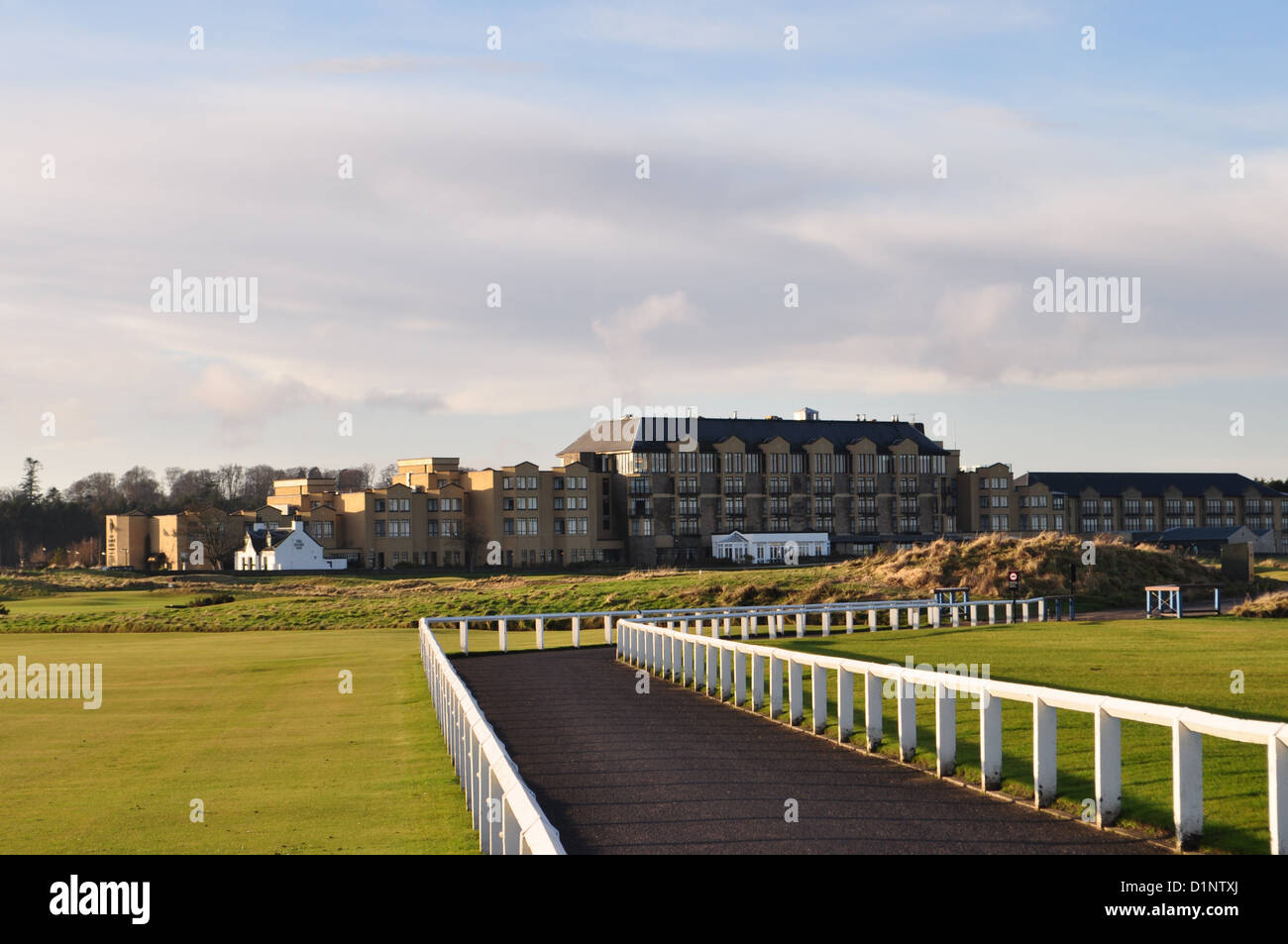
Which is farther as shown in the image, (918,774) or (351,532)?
(351,532)

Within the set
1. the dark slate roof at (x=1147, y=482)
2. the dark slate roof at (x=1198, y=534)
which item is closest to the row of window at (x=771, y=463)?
the dark slate roof at (x=1147, y=482)

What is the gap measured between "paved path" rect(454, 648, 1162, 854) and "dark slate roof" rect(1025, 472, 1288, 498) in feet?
448

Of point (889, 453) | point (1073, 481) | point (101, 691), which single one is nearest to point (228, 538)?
point (889, 453)

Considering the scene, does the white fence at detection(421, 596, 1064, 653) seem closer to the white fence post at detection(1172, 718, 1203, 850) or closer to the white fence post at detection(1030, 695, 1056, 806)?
the white fence post at detection(1030, 695, 1056, 806)

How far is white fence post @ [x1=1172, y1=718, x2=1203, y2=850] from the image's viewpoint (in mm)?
8914

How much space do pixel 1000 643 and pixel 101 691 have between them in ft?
57.0

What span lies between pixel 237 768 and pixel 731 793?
6.79 m

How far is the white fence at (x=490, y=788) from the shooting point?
6970mm

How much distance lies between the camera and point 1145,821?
9.69 m

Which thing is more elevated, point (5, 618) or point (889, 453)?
point (889, 453)

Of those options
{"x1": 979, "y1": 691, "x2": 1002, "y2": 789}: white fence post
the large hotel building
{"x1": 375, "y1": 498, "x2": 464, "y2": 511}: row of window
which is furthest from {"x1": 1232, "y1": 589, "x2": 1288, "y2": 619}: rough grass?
{"x1": 375, "y1": 498, "x2": 464, "y2": 511}: row of window

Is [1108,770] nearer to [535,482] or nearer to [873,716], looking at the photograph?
[873,716]

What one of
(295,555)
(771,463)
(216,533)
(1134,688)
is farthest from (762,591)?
(216,533)
